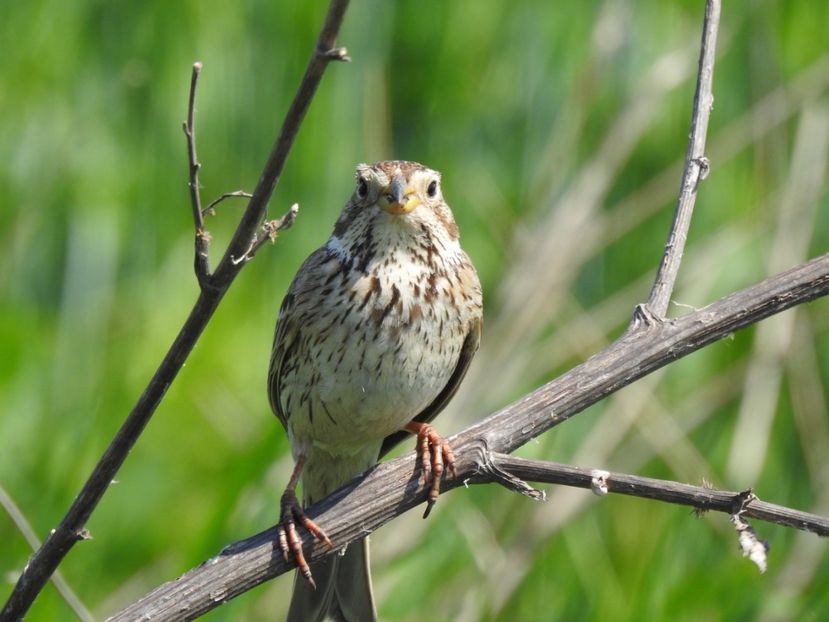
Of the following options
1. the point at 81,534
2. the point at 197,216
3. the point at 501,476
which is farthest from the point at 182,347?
the point at 501,476

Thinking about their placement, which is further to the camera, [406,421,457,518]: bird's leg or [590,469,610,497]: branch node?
[406,421,457,518]: bird's leg

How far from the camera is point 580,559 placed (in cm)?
551

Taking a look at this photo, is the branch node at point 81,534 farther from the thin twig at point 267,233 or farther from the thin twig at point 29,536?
the thin twig at point 267,233

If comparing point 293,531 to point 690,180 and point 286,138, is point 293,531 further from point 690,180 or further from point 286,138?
point 286,138

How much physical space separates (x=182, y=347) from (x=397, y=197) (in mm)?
1345

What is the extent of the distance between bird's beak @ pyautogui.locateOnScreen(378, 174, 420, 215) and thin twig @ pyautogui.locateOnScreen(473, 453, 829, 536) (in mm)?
1154

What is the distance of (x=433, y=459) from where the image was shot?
11.7 feet

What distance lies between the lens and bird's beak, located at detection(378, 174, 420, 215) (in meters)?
3.88

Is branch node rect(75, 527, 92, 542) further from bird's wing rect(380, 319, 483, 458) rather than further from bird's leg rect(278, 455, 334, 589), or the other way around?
bird's wing rect(380, 319, 483, 458)

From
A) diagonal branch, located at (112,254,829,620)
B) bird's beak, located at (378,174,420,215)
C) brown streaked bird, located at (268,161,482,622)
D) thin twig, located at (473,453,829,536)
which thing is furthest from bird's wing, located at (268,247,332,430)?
thin twig, located at (473,453,829,536)

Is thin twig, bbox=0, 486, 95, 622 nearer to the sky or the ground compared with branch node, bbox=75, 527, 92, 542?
nearer to the sky

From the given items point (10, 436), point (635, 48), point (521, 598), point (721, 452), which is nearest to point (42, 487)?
point (10, 436)

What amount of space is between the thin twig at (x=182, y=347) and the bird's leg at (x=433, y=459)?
0.89m

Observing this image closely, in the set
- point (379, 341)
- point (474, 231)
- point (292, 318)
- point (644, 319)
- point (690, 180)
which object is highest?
point (474, 231)
